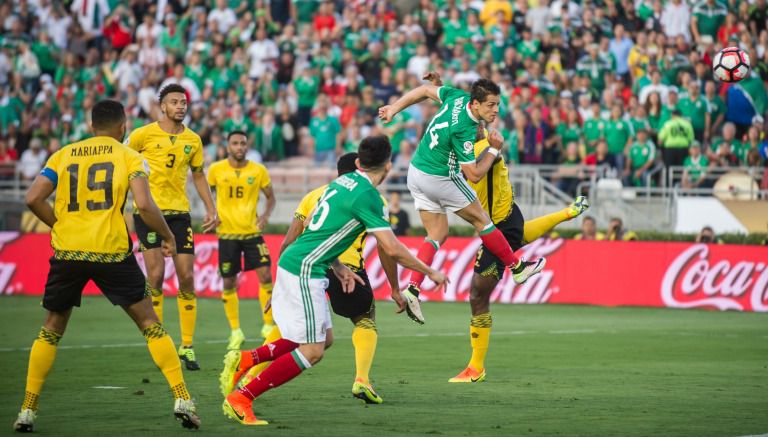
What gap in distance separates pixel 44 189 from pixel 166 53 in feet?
78.4

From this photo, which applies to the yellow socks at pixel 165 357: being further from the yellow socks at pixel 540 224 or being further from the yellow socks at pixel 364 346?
the yellow socks at pixel 540 224

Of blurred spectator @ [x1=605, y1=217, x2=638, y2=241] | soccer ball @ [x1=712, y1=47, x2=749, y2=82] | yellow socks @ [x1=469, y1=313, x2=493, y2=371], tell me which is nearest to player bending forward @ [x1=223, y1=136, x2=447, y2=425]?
yellow socks @ [x1=469, y1=313, x2=493, y2=371]

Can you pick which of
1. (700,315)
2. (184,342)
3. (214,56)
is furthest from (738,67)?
(214,56)

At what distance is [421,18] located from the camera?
31500 millimetres

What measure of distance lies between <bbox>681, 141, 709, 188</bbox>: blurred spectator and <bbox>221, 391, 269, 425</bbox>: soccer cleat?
17.4 meters

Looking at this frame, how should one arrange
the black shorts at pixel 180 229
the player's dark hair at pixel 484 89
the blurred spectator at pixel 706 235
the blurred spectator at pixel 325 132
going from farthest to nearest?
the blurred spectator at pixel 325 132 < the blurred spectator at pixel 706 235 < the black shorts at pixel 180 229 < the player's dark hair at pixel 484 89

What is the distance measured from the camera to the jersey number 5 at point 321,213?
9828 mm

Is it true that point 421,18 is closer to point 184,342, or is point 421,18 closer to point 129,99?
point 129,99

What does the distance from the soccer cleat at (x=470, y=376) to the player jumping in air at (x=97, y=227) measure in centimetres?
396

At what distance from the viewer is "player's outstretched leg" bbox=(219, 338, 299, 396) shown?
33.8ft

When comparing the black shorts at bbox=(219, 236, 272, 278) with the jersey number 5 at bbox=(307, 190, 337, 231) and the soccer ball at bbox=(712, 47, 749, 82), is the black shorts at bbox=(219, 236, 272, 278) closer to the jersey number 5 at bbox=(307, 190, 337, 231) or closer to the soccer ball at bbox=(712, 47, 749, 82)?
A: the soccer ball at bbox=(712, 47, 749, 82)

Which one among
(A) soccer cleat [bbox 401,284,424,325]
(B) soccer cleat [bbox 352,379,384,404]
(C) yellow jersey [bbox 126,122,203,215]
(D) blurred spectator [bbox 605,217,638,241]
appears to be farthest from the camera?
(D) blurred spectator [bbox 605,217,638,241]

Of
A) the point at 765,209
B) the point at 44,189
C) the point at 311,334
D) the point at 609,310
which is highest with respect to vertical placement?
the point at 44,189

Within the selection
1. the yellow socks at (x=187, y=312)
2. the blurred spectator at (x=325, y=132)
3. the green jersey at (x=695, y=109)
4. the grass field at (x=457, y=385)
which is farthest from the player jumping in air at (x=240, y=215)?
the green jersey at (x=695, y=109)
